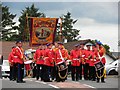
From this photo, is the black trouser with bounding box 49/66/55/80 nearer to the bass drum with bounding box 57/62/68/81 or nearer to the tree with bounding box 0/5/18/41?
the bass drum with bounding box 57/62/68/81

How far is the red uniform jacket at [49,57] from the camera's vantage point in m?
15.6

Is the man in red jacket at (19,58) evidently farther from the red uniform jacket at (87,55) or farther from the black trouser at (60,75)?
the red uniform jacket at (87,55)

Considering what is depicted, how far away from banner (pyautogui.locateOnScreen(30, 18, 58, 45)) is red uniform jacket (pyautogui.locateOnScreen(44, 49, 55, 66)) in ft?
29.3

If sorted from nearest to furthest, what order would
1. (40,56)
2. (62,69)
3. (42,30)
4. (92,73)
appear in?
1. (62,69)
2. (40,56)
3. (92,73)
4. (42,30)

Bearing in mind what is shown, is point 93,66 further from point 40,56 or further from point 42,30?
point 42,30

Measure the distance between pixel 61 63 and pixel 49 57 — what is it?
0.53 metres

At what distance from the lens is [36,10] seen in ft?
255

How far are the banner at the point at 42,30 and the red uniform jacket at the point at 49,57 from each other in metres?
8.94

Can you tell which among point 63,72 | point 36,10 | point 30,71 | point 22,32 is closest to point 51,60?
point 63,72

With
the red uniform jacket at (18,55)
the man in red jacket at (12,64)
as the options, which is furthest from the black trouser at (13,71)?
the red uniform jacket at (18,55)

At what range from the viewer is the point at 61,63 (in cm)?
1553

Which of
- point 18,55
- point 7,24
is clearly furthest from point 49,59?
point 7,24

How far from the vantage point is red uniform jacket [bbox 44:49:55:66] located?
15.6 m

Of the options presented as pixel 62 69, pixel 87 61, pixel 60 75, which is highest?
pixel 87 61
